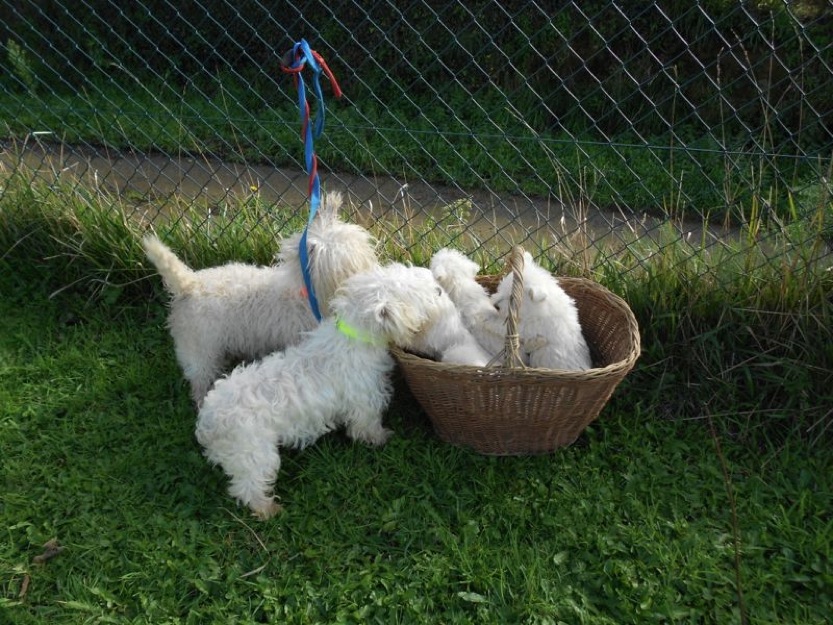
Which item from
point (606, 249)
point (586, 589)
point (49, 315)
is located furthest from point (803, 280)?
point (49, 315)

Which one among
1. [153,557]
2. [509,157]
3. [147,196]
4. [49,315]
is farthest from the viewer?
[509,157]

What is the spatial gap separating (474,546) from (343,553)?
0.49m

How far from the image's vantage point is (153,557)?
256cm

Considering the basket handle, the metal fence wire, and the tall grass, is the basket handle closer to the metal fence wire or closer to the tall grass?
the tall grass

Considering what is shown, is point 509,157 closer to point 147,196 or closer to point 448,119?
point 448,119

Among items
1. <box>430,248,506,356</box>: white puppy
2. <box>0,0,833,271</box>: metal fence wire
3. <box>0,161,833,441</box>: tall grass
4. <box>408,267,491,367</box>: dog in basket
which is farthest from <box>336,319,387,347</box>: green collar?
<box>0,0,833,271</box>: metal fence wire

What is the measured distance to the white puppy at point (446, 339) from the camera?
2.76 metres

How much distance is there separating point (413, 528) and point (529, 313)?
99cm

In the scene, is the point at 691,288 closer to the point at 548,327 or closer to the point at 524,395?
the point at 548,327

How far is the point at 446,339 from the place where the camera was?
2828mm

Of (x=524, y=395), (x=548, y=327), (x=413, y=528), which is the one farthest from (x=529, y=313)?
(x=413, y=528)

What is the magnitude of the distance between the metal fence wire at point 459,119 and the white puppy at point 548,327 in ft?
2.78

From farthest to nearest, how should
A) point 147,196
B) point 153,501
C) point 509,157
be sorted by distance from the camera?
point 509,157 < point 147,196 < point 153,501

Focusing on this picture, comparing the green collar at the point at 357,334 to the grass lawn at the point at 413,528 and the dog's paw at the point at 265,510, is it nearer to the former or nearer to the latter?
the grass lawn at the point at 413,528
